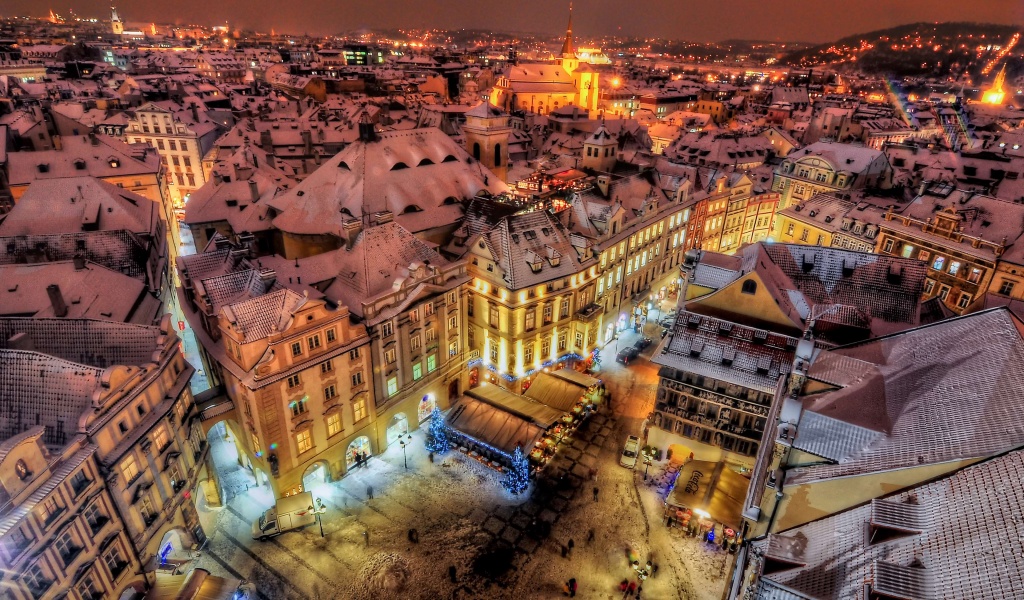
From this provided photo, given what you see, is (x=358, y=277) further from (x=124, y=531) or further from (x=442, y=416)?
(x=124, y=531)

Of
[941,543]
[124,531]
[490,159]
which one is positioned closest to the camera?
[941,543]

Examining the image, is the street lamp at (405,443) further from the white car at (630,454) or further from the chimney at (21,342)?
the chimney at (21,342)

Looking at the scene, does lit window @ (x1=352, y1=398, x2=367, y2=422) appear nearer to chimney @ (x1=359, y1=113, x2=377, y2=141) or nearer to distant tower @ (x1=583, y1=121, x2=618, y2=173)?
chimney @ (x1=359, y1=113, x2=377, y2=141)

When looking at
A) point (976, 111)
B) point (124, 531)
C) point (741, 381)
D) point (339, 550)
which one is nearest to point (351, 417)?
point (339, 550)

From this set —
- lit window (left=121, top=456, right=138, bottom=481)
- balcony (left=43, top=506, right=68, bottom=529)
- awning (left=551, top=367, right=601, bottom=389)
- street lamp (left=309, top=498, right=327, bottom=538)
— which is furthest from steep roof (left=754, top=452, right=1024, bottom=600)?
lit window (left=121, top=456, right=138, bottom=481)

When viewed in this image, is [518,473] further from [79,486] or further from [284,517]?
[79,486]

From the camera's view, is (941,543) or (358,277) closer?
(941,543)
